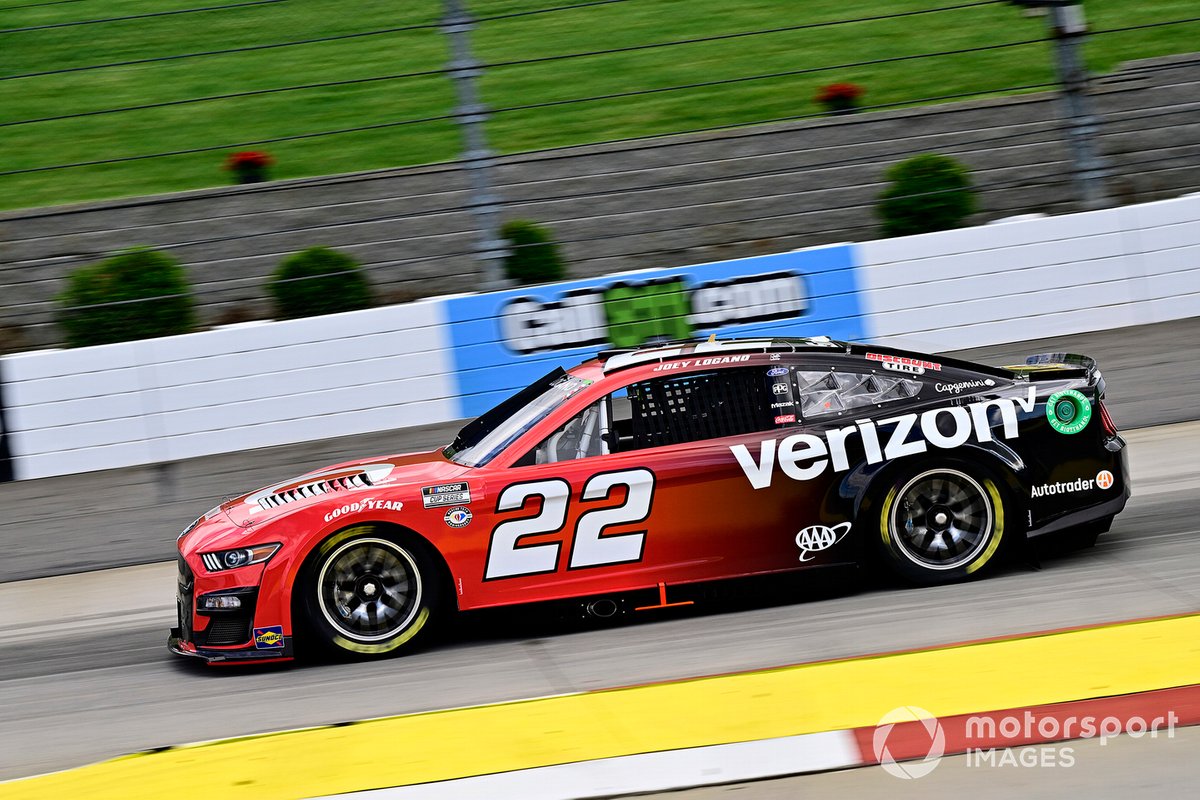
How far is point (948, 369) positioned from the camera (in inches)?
264

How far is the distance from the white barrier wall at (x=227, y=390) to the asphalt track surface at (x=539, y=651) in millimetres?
2182

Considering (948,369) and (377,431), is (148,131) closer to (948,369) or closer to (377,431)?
(377,431)

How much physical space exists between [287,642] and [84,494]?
4.20m

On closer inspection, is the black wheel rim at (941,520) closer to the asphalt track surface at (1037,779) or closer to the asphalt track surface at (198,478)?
the asphalt track surface at (1037,779)

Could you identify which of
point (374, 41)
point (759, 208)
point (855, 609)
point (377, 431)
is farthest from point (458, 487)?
point (374, 41)

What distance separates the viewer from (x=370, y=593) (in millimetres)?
6234

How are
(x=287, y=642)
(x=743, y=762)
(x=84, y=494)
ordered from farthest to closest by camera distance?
(x=84, y=494), (x=287, y=642), (x=743, y=762)

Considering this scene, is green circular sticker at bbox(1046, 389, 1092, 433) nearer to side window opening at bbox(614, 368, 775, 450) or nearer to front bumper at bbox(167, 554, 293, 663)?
side window opening at bbox(614, 368, 775, 450)

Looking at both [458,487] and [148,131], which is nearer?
[458,487]

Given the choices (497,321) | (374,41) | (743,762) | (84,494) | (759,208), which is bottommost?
(743,762)

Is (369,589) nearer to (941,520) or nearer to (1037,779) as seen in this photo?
(941,520)

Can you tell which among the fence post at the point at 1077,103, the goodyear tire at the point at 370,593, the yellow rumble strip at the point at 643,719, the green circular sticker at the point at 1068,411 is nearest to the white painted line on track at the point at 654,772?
the yellow rumble strip at the point at 643,719

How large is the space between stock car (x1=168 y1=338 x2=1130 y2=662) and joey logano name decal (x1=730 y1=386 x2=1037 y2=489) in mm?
10

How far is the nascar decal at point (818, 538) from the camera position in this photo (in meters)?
6.34
